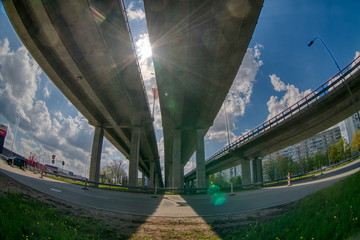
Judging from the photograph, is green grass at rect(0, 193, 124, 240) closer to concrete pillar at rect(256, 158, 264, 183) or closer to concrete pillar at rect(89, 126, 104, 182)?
concrete pillar at rect(89, 126, 104, 182)

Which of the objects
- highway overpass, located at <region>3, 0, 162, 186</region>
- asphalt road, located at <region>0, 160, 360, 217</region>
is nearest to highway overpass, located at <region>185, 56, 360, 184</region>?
asphalt road, located at <region>0, 160, 360, 217</region>

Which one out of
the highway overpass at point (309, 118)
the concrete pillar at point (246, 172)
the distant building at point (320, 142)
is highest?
the distant building at point (320, 142)

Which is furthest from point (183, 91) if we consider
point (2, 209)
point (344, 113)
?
point (2, 209)

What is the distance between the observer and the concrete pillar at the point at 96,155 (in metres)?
32.3

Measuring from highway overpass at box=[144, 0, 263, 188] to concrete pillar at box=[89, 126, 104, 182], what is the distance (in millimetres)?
14271

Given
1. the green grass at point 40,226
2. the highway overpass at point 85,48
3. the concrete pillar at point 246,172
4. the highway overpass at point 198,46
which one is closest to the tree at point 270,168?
the concrete pillar at point 246,172

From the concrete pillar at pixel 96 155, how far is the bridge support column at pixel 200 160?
1657cm

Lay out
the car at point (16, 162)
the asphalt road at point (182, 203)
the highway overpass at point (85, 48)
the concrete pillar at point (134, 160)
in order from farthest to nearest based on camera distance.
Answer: the concrete pillar at point (134, 160) < the car at point (16, 162) < the highway overpass at point (85, 48) < the asphalt road at point (182, 203)

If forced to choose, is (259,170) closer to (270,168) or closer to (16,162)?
(16,162)

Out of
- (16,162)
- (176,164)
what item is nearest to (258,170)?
(176,164)

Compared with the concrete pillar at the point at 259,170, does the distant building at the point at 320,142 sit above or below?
above

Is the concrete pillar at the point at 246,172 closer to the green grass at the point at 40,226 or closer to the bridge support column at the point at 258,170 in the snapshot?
the bridge support column at the point at 258,170

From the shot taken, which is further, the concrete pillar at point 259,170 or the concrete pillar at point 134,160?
the concrete pillar at point 259,170

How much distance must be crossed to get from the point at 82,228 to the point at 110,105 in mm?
23110
